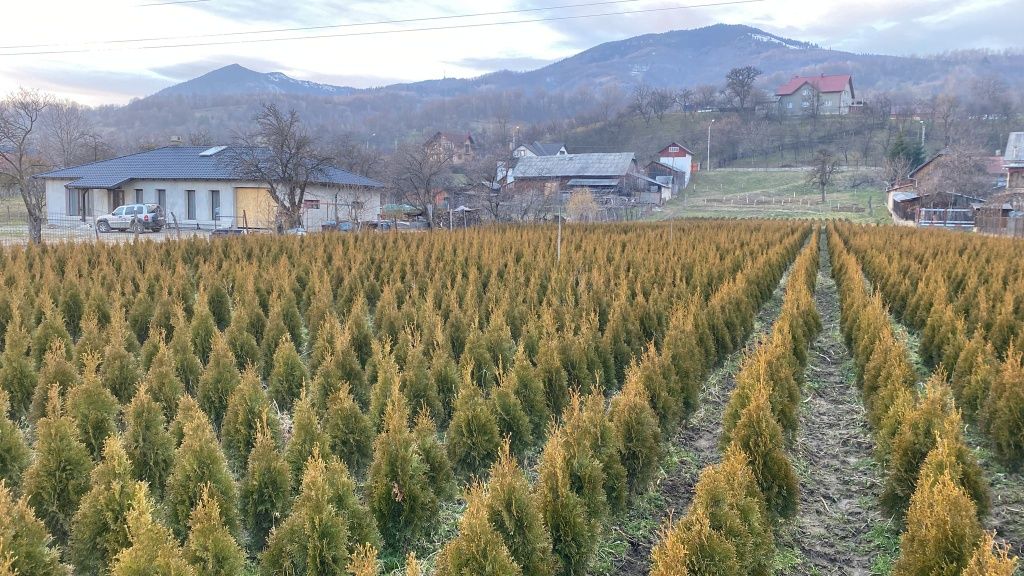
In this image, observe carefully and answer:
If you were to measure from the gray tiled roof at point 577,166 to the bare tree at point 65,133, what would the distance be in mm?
36085

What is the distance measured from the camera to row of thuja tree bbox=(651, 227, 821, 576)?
12.3ft

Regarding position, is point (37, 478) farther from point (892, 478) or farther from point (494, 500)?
point (892, 478)

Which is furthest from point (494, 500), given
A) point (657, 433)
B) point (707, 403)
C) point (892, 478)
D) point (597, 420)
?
point (707, 403)

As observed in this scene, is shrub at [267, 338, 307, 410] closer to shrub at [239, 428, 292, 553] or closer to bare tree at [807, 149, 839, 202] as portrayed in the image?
shrub at [239, 428, 292, 553]

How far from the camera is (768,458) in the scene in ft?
17.0

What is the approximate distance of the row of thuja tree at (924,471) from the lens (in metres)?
3.81

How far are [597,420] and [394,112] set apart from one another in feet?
366

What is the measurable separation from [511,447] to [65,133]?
224 feet

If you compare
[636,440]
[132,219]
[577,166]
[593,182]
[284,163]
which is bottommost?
[636,440]

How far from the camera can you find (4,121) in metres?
28.5

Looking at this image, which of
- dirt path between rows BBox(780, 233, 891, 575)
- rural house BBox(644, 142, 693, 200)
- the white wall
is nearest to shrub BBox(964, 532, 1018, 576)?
dirt path between rows BBox(780, 233, 891, 575)

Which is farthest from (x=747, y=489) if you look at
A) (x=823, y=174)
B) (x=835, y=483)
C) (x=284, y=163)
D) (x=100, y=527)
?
(x=823, y=174)

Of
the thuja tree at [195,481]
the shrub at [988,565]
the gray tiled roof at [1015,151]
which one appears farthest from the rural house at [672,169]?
the shrub at [988,565]

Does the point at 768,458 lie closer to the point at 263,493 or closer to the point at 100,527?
the point at 263,493
